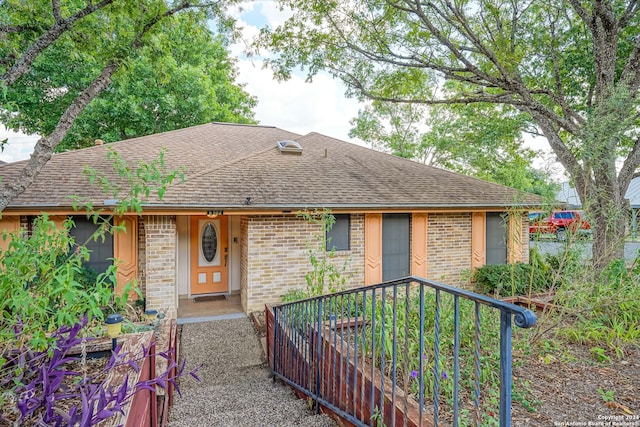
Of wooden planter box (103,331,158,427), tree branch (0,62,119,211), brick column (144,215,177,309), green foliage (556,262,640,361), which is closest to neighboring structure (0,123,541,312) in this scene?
brick column (144,215,177,309)

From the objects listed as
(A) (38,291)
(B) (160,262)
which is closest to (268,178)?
(B) (160,262)

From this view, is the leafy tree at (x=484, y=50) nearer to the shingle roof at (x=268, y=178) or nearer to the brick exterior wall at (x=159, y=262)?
the shingle roof at (x=268, y=178)

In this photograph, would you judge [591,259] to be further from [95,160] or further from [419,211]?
[95,160]

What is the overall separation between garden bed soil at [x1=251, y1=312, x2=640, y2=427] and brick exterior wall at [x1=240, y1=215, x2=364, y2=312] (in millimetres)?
4408

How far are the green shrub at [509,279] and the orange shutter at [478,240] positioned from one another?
36 centimetres

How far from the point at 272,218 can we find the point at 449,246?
489 cm

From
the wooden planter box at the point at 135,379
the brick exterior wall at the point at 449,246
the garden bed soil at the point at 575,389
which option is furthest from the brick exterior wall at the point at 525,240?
the wooden planter box at the point at 135,379

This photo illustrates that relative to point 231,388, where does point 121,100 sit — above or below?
above

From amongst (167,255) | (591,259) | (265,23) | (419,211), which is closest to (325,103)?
(265,23)

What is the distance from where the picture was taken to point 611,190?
6.55 meters

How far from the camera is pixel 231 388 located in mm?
4613

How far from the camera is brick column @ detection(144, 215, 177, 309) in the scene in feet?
21.3

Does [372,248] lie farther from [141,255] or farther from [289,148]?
[141,255]

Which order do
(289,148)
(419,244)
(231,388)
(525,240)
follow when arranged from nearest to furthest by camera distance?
1. (231,388)
2. (419,244)
3. (525,240)
4. (289,148)
